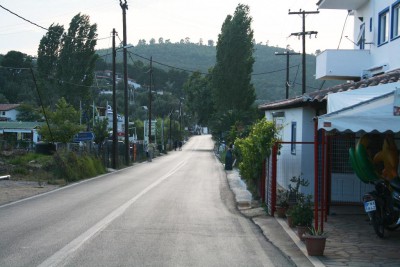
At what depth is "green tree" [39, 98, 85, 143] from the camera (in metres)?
45.9

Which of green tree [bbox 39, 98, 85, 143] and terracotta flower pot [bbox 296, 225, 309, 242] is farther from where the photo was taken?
green tree [bbox 39, 98, 85, 143]

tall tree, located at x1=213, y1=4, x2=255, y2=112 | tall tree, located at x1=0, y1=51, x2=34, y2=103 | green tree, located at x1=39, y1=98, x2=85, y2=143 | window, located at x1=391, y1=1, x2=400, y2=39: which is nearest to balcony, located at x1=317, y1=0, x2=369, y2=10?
window, located at x1=391, y1=1, x2=400, y2=39

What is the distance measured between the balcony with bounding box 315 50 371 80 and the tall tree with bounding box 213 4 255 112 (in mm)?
39682

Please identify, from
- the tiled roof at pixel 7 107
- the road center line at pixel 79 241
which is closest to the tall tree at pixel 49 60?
the tiled roof at pixel 7 107

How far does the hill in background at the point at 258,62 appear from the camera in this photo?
229 feet

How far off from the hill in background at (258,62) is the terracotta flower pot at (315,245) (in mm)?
50260

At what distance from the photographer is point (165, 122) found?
9950 cm

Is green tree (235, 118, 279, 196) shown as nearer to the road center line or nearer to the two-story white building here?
the two-story white building

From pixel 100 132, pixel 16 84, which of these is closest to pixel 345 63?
pixel 100 132

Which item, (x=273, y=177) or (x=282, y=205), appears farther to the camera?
(x=273, y=177)

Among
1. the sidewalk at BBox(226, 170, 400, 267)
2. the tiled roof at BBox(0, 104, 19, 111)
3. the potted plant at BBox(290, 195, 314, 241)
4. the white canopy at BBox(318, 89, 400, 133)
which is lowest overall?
the sidewalk at BBox(226, 170, 400, 267)

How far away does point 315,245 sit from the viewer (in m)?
8.98

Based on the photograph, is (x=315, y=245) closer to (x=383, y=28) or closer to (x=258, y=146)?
(x=258, y=146)

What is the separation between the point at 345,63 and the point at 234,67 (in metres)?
41.2
